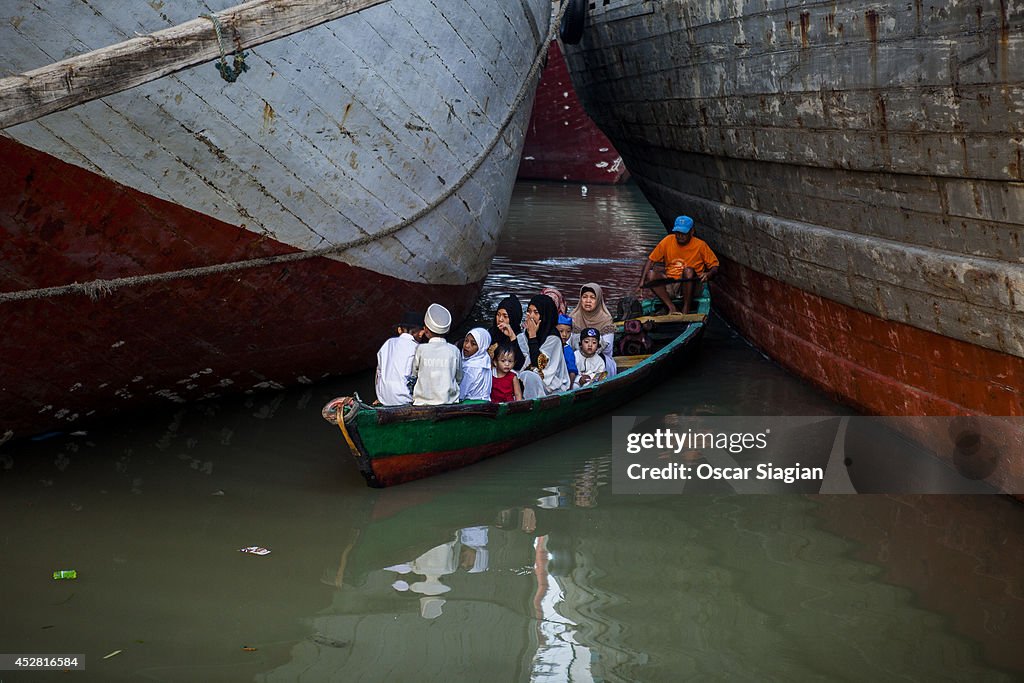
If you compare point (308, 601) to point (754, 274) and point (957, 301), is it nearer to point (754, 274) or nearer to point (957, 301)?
point (957, 301)

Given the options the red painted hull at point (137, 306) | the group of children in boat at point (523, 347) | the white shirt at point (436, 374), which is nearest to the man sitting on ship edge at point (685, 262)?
the group of children in boat at point (523, 347)

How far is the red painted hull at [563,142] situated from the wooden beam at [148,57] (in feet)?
53.1

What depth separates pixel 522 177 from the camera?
77.0 ft

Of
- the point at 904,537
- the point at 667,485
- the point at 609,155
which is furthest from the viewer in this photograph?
the point at 609,155

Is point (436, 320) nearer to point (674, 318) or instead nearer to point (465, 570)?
point (465, 570)

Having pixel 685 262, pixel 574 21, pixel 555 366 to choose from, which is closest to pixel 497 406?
pixel 555 366

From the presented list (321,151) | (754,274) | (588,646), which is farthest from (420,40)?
(588,646)

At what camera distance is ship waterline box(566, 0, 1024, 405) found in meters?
4.46

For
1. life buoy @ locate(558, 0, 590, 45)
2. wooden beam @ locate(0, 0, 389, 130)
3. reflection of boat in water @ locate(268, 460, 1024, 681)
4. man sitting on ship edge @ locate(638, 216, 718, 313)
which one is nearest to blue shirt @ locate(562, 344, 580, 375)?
reflection of boat in water @ locate(268, 460, 1024, 681)

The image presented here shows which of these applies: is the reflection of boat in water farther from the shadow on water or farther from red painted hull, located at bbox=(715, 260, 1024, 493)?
red painted hull, located at bbox=(715, 260, 1024, 493)

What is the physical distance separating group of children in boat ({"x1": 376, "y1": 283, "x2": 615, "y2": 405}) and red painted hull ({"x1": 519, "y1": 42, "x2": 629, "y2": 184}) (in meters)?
14.9

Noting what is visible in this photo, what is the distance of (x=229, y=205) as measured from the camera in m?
5.52

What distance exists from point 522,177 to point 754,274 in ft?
54.3

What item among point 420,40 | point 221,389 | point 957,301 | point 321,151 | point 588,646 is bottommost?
point 588,646
